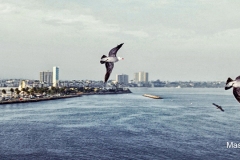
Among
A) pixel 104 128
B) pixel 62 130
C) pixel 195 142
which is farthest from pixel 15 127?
pixel 195 142

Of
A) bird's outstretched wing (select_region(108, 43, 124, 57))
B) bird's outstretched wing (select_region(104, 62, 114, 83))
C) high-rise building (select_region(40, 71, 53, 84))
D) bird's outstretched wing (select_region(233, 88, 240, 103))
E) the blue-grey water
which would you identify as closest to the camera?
bird's outstretched wing (select_region(233, 88, 240, 103))

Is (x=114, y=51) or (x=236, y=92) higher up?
(x=114, y=51)

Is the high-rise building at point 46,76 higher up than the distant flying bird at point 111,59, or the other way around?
the high-rise building at point 46,76

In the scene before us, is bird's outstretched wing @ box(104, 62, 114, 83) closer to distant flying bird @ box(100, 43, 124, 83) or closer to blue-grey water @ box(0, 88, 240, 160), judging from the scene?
distant flying bird @ box(100, 43, 124, 83)

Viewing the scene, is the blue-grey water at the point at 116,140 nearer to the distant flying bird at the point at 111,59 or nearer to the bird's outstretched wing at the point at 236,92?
the distant flying bird at the point at 111,59

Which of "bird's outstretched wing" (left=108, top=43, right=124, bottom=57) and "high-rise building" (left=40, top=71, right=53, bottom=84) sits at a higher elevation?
"high-rise building" (left=40, top=71, right=53, bottom=84)

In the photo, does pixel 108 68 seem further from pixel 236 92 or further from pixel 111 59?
pixel 236 92

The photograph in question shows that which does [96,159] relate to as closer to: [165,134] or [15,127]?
[165,134]

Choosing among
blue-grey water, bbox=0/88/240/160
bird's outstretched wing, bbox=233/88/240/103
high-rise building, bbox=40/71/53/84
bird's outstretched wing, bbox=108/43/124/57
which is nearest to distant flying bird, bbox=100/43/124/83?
bird's outstretched wing, bbox=108/43/124/57

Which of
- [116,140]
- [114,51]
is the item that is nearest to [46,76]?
[116,140]

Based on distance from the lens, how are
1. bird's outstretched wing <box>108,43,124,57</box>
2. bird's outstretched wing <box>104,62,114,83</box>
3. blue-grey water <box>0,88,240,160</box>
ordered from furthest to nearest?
blue-grey water <box>0,88,240,160</box>
bird's outstretched wing <box>108,43,124,57</box>
bird's outstretched wing <box>104,62,114,83</box>

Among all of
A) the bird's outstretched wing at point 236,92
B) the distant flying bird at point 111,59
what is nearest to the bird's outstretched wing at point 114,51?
the distant flying bird at point 111,59
